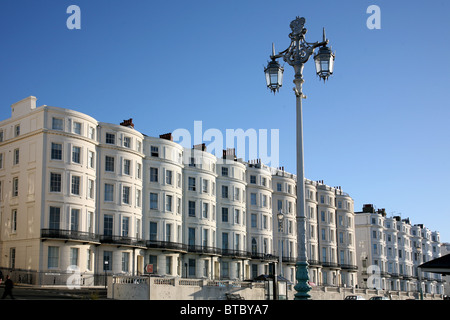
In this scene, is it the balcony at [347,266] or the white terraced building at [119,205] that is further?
the balcony at [347,266]


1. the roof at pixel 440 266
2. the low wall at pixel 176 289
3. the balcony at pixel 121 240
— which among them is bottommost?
the low wall at pixel 176 289

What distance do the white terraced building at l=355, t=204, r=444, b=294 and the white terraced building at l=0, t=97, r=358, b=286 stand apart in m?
32.0

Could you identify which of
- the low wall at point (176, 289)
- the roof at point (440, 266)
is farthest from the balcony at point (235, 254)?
the roof at point (440, 266)

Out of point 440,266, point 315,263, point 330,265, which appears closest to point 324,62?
point 440,266

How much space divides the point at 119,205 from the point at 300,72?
40155 millimetres

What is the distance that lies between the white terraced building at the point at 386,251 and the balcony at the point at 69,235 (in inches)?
2491

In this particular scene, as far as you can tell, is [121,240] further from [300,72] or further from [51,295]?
[300,72]

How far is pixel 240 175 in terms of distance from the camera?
7362 centimetres

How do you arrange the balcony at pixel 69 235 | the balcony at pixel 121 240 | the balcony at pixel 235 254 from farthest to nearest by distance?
the balcony at pixel 235 254 → the balcony at pixel 121 240 → the balcony at pixel 69 235

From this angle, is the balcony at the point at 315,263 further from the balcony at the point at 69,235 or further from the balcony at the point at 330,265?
the balcony at the point at 69,235

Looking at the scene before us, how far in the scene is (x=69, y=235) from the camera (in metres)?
50.4

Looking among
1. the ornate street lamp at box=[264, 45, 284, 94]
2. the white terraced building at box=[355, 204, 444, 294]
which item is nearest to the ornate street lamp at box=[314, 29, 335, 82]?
the ornate street lamp at box=[264, 45, 284, 94]

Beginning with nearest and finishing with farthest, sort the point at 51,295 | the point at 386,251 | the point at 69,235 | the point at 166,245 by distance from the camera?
1. the point at 51,295
2. the point at 69,235
3. the point at 166,245
4. the point at 386,251

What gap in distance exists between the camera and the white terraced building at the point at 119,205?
50.6 metres
